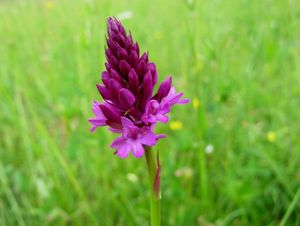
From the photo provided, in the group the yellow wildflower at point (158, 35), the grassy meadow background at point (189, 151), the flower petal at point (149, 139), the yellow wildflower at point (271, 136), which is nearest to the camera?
the flower petal at point (149, 139)

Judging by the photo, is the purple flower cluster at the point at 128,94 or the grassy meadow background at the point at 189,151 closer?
the purple flower cluster at the point at 128,94

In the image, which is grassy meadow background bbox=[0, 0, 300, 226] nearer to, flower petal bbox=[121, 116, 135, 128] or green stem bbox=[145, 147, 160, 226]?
green stem bbox=[145, 147, 160, 226]

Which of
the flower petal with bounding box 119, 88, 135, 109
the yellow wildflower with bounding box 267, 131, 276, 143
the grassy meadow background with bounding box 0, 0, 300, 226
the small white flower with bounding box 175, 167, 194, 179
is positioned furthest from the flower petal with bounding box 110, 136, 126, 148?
the yellow wildflower with bounding box 267, 131, 276, 143

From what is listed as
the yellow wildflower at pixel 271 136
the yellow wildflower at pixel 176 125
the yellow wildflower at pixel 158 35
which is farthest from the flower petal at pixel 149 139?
the yellow wildflower at pixel 158 35

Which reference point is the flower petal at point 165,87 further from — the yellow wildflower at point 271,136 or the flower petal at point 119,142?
the yellow wildflower at point 271,136

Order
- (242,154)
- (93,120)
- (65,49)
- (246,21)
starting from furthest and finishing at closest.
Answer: (65,49)
(246,21)
(242,154)
(93,120)

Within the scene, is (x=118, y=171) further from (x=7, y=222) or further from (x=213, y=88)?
(x=213, y=88)

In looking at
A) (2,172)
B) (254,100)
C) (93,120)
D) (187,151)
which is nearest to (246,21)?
(254,100)

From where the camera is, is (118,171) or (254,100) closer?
(118,171)

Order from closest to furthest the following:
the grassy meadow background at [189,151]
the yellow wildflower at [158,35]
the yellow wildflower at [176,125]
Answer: the grassy meadow background at [189,151] < the yellow wildflower at [176,125] < the yellow wildflower at [158,35]
